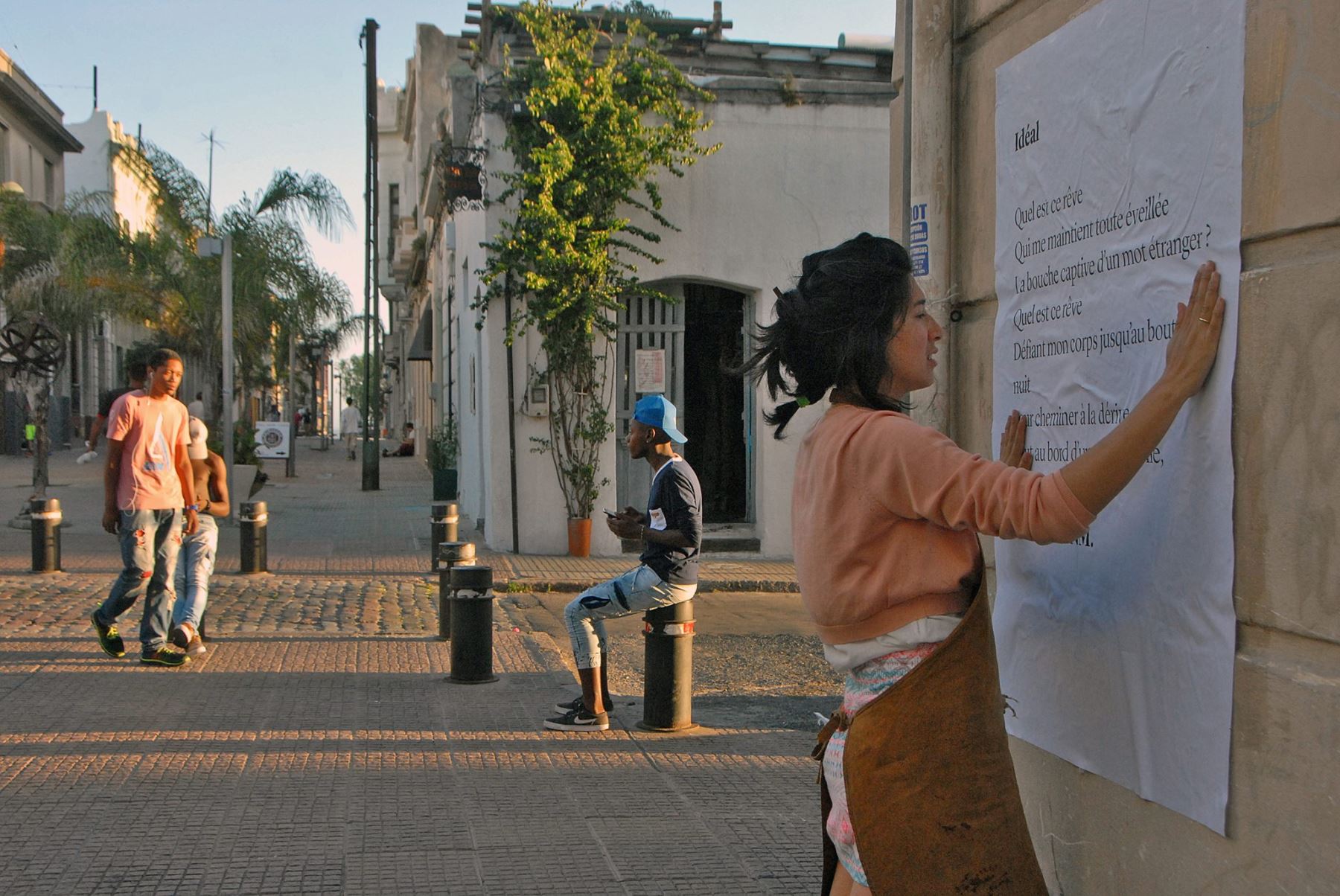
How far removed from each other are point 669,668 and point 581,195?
8.06 m

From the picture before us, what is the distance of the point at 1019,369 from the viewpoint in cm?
296

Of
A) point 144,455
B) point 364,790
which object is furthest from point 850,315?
point 144,455

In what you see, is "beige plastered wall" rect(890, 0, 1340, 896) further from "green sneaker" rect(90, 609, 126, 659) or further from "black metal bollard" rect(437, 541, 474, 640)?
"green sneaker" rect(90, 609, 126, 659)

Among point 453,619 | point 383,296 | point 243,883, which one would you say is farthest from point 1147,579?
point 383,296

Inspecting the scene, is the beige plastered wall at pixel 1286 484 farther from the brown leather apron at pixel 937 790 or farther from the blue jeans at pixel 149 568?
the blue jeans at pixel 149 568

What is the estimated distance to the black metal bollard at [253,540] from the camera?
12.4 m

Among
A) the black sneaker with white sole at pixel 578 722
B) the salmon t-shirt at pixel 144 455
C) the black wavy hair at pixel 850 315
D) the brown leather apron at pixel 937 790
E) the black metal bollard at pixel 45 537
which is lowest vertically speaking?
the black sneaker with white sole at pixel 578 722

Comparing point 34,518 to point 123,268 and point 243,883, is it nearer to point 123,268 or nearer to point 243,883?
point 123,268

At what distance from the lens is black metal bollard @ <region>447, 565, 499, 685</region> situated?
764 cm

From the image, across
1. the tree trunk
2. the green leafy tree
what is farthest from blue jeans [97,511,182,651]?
the tree trunk

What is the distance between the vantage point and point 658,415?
649cm

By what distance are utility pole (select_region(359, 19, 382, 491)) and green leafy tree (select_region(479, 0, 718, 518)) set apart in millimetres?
11939

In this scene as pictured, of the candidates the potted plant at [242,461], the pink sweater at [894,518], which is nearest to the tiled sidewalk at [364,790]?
the pink sweater at [894,518]

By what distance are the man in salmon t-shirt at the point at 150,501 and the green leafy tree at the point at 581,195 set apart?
18.4ft
